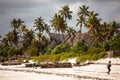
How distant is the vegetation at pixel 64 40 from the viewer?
188ft

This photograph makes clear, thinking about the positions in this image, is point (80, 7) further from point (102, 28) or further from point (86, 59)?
point (86, 59)

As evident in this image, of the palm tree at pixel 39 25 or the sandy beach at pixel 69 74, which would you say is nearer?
the sandy beach at pixel 69 74

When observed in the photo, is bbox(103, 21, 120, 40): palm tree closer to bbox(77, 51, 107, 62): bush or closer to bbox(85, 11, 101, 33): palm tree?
bbox(85, 11, 101, 33): palm tree

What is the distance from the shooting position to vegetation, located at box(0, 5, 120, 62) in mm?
57400

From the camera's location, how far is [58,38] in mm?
95188

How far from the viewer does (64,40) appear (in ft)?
302

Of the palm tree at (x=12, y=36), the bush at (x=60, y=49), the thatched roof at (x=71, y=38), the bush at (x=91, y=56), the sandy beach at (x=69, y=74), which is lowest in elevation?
the sandy beach at (x=69, y=74)

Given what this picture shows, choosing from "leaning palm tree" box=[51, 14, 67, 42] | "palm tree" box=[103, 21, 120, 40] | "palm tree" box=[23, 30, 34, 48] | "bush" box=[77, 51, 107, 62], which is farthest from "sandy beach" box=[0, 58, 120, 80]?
"palm tree" box=[23, 30, 34, 48]

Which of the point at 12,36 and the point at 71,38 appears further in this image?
the point at 12,36

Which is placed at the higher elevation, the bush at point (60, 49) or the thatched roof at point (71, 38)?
the thatched roof at point (71, 38)

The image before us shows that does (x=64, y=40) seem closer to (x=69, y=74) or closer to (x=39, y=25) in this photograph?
(x=39, y=25)

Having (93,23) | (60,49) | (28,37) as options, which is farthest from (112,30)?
(28,37)

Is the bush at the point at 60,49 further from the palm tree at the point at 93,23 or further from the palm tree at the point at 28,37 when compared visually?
the palm tree at the point at 28,37

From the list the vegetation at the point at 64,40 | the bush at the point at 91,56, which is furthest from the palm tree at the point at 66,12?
the bush at the point at 91,56
